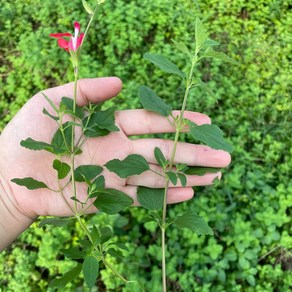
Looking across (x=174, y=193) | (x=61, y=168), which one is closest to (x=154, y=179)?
(x=174, y=193)

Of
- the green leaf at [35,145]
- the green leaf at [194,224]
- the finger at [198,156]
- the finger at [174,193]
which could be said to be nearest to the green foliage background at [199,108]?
the finger at [174,193]

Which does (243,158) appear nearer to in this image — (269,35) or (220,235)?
(220,235)

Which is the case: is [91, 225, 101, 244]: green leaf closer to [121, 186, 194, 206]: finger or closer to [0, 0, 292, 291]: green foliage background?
[121, 186, 194, 206]: finger

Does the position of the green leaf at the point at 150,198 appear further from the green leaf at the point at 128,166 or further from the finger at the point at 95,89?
the finger at the point at 95,89

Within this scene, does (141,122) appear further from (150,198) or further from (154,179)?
(150,198)

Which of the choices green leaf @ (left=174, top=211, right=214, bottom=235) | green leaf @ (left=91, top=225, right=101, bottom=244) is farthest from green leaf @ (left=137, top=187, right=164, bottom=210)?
green leaf @ (left=91, top=225, right=101, bottom=244)

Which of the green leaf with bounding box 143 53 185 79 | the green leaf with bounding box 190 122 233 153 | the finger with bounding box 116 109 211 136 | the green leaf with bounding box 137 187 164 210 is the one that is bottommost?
the green leaf with bounding box 137 187 164 210
